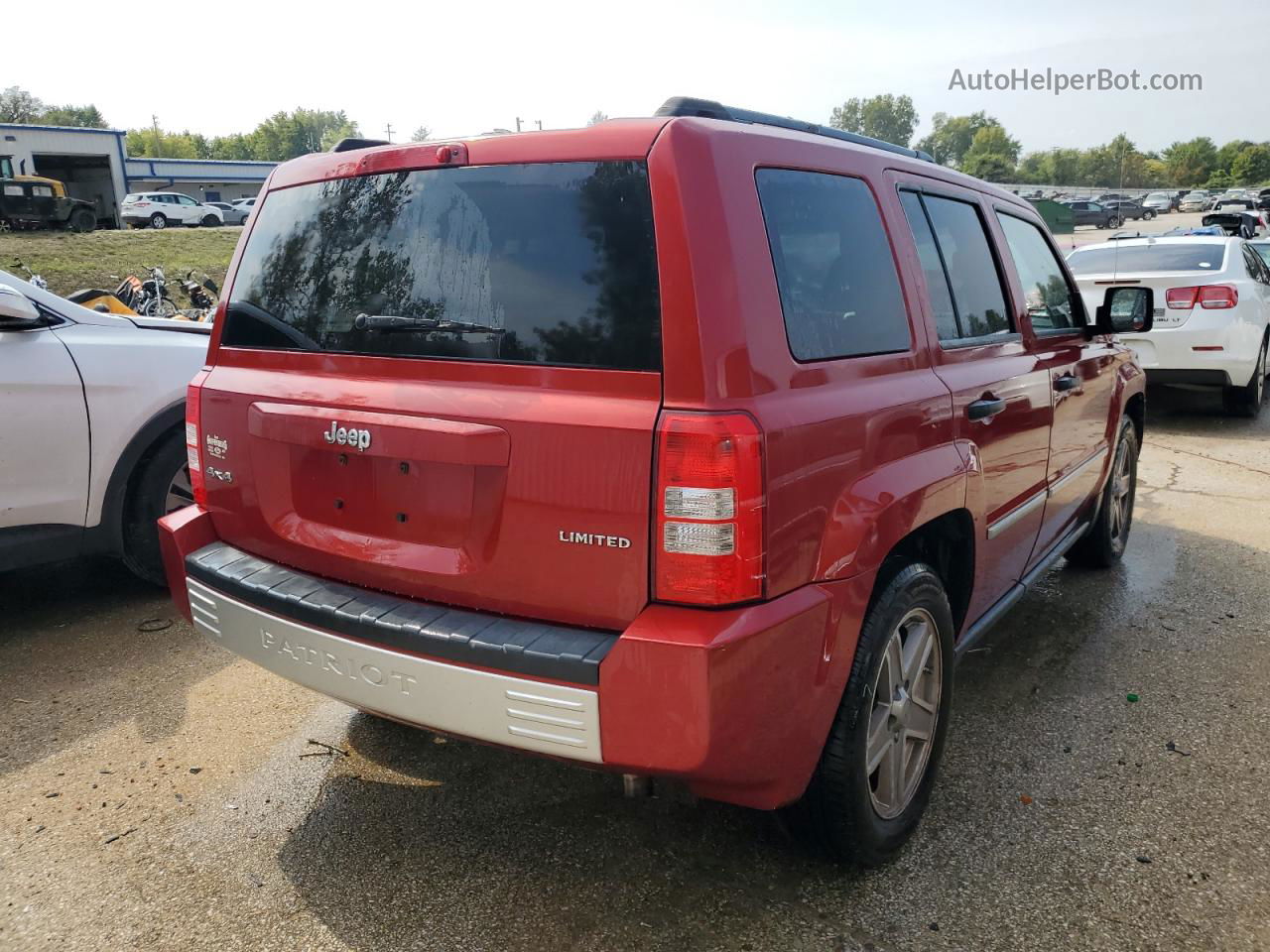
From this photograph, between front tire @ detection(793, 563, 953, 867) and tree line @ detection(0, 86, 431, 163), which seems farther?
tree line @ detection(0, 86, 431, 163)

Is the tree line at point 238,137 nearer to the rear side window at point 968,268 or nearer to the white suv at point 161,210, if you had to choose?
the white suv at point 161,210

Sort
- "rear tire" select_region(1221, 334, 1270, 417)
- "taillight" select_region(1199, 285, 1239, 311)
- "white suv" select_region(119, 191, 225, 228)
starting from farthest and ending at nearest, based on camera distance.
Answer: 1. "white suv" select_region(119, 191, 225, 228)
2. "rear tire" select_region(1221, 334, 1270, 417)
3. "taillight" select_region(1199, 285, 1239, 311)

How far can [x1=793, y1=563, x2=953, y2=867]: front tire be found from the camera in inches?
92.4

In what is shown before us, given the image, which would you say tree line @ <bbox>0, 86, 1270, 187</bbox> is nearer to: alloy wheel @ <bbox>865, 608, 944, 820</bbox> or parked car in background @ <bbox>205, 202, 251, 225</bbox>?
parked car in background @ <bbox>205, 202, 251, 225</bbox>

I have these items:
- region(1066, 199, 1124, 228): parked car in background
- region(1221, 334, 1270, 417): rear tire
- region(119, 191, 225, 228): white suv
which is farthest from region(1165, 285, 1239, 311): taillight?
region(1066, 199, 1124, 228): parked car in background

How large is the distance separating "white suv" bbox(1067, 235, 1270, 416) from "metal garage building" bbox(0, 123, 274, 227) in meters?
38.5

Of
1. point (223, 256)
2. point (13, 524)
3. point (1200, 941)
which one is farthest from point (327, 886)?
point (223, 256)

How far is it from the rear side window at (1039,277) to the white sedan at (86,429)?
365cm

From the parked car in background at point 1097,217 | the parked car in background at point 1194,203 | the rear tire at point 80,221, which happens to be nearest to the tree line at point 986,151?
the parked car in background at point 1194,203

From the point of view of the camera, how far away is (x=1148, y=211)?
→ 66.2 m

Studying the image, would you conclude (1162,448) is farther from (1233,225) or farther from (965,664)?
(1233,225)

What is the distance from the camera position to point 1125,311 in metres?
4.41

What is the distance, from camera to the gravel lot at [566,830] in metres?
2.37

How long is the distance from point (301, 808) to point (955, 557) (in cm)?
213
